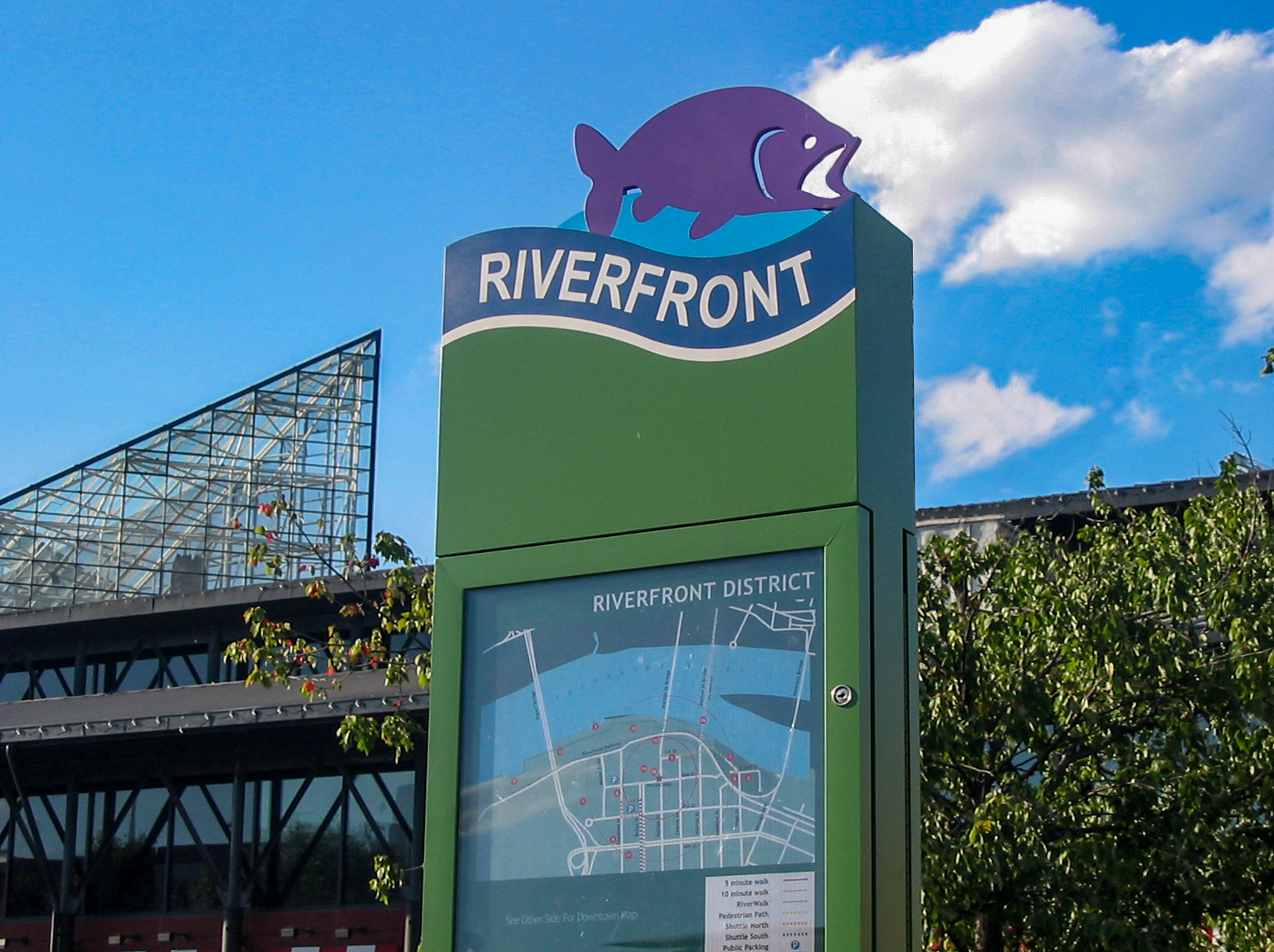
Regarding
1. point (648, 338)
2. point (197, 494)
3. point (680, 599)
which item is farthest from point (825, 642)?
point (197, 494)

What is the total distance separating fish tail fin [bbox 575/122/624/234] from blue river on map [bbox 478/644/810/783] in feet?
6.04

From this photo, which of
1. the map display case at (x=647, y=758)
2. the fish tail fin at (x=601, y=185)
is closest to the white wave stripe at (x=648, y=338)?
the fish tail fin at (x=601, y=185)

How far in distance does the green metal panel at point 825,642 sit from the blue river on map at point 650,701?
161mm

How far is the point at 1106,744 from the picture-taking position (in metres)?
10.6

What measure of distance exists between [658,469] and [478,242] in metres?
1.43

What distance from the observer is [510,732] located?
6.25 m

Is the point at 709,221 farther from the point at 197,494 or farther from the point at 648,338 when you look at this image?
the point at 197,494

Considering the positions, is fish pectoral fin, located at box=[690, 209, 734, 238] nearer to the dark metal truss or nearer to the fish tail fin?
the fish tail fin

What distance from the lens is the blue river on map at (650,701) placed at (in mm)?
5633

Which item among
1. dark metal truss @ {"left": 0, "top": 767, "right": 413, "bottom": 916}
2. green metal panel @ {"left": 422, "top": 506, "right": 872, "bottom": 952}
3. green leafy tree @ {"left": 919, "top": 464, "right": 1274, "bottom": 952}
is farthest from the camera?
dark metal truss @ {"left": 0, "top": 767, "right": 413, "bottom": 916}

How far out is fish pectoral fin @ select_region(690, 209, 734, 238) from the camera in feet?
20.7

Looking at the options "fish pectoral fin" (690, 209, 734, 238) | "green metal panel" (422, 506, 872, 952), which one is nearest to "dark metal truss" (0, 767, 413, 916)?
"green metal panel" (422, 506, 872, 952)

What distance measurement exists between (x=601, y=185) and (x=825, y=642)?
2.27 m

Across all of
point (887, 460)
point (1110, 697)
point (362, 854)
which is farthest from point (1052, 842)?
point (362, 854)
